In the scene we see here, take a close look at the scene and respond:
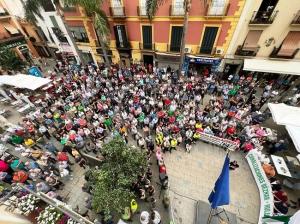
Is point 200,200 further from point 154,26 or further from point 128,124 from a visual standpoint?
Answer: point 154,26

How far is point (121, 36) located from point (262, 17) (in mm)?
13677

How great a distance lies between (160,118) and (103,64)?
13.7 metres

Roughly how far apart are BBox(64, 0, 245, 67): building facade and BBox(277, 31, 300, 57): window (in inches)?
173

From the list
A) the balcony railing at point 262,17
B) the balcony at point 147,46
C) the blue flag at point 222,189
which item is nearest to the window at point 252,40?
the balcony railing at point 262,17

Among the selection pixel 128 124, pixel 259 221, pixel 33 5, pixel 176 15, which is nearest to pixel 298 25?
pixel 176 15

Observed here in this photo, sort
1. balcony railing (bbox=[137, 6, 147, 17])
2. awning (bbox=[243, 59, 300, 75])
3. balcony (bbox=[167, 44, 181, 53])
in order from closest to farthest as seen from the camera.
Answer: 1. awning (bbox=[243, 59, 300, 75])
2. balcony railing (bbox=[137, 6, 147, 17])
3. balcony (bbox=[167, 44, 181, 53])

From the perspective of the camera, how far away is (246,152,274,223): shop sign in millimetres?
7688

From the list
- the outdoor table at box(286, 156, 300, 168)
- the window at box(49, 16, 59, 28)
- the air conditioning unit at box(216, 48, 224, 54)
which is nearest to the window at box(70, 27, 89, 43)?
the window at box(49, 16, 59, 28)

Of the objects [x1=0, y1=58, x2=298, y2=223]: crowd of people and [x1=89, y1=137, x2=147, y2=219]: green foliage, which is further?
[x1=0, y1=58, x2=298, y2=223]: crowd of people

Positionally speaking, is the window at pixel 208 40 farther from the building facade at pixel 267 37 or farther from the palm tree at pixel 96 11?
the palm tree at pixel 96 11

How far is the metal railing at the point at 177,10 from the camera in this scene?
14.4m

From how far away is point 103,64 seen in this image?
21516 mm

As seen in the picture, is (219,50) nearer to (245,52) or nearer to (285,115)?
(245,52)

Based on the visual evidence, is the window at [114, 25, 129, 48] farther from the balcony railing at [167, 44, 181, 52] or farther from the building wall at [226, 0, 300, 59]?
the building wall at [226, 0, 300, 59]
